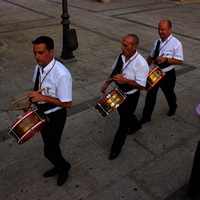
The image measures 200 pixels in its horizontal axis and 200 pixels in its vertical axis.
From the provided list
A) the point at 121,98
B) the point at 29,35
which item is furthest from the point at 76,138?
the point at 29,35

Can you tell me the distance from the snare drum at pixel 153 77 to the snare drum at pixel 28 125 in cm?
185

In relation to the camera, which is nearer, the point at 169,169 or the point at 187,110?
the point at 169,169

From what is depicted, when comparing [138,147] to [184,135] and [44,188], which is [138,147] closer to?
[184,135]

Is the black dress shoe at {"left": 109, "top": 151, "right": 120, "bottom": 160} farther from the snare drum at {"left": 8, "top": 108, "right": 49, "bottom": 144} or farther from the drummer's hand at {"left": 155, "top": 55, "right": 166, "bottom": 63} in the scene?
the drummer's hand at {"left": 155, "top": 55, "right": 166, "bottom": 63}

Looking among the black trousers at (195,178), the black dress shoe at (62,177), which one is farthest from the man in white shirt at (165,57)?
the black dress shoe at (62,177)

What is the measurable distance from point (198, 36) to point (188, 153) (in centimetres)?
781

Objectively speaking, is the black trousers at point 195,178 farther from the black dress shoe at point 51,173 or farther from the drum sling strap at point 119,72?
the black dress shoe at point 51,173

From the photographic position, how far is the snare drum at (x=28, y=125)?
2639mm

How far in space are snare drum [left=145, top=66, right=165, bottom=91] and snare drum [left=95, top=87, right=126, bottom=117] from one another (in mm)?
754

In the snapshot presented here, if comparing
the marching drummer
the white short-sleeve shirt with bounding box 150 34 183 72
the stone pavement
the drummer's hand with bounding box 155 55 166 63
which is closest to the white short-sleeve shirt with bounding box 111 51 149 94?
the marching drummer

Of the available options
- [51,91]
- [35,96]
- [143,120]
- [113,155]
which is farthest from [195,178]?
[35,96]

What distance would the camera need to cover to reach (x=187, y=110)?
489cm

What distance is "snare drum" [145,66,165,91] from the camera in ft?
12.3

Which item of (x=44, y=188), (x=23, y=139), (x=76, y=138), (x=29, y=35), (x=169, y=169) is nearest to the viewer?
(x=23, y=139)
